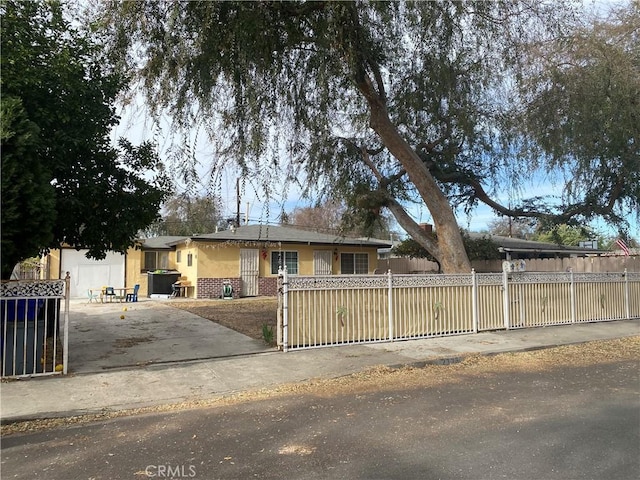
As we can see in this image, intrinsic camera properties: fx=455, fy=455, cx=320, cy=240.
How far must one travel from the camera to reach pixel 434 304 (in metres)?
10.4

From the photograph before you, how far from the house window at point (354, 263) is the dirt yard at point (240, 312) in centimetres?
485

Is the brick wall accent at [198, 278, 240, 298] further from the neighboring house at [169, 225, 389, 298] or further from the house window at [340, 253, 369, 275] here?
the house window at [340, 253, 369, 275]

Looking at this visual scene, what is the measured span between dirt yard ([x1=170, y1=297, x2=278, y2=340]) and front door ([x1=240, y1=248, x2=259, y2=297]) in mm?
870

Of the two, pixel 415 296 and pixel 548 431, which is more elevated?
pixel 415 296

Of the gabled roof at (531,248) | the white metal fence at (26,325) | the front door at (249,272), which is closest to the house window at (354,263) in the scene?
the front door at (249,272)

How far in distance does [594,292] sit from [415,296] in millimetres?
6067

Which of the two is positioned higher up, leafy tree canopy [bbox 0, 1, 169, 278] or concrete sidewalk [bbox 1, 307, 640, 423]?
leafy tree canopy [bbox 0, 1, 169, 278]

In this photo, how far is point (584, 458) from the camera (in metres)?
3.94

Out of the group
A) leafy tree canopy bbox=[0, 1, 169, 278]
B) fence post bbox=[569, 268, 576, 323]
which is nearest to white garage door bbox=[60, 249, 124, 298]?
leafy tree canopy bbox=[0, 1, 169, 278]

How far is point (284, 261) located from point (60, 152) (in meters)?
15.4

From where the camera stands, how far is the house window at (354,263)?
2364cm

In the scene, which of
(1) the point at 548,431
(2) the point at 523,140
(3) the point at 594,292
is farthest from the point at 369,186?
(1) the point at 548,431

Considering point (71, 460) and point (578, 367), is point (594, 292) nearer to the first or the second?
point (578, 367)

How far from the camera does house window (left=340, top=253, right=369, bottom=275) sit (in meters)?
23.6
